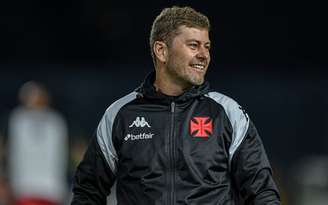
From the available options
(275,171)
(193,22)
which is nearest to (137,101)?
(193,22)

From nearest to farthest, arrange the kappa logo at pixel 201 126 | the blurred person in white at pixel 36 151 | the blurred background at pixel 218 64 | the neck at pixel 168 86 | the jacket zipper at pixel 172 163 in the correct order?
the jacket zipper at pixel 172 163, the kappa logo at pixel 201 126, the neck at pixel 168 86, the blurred person in white at pixel 36 151, the blurred background at pixel 218 64

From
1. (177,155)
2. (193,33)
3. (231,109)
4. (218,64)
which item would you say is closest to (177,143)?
(177,155)

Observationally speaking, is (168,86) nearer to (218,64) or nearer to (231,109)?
(231,109)

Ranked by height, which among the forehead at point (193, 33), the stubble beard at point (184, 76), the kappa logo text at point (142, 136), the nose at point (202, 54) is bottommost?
the kappa logo text at point (142, 136)

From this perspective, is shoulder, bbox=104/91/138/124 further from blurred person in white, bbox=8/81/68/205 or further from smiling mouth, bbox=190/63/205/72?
blurred person in white, bbox=8/81/68/205

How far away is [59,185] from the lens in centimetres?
1161

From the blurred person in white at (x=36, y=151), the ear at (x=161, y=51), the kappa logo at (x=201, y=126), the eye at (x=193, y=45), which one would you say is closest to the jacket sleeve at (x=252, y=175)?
the kappa logo at (x=201, y=126)

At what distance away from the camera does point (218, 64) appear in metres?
16.5

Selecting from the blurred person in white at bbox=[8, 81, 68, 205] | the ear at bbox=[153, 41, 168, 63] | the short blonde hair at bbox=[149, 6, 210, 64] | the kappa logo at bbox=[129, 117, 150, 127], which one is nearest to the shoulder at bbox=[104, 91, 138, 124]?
the kappa logo at bbox=[129, 117, 150, 127]

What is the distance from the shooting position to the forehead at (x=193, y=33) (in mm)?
5320

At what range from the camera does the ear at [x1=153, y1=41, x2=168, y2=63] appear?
5.45 metres

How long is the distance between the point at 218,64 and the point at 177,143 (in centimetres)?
1136

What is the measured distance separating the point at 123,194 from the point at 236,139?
0.62m

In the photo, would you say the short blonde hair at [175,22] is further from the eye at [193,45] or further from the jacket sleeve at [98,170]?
the jacket sleeve at [98,170]
